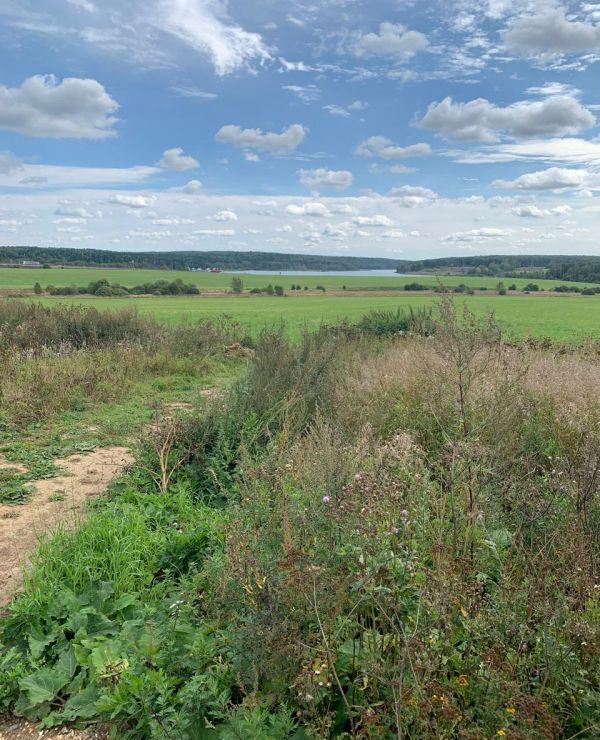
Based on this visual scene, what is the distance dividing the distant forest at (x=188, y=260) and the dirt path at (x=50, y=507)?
4179 inches

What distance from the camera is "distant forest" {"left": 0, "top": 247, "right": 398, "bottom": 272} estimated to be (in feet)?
339

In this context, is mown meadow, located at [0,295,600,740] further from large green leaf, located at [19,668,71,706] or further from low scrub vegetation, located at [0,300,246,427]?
low scrub vegetation, located at [0,300,246,427]

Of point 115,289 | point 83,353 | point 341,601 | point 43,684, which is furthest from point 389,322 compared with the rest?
point 115,289

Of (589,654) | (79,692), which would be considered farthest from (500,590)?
(79,692)

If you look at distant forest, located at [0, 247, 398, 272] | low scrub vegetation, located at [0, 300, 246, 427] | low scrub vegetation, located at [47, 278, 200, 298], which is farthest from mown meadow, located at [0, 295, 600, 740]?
distant forest, located at [0, 247, 398, 272]

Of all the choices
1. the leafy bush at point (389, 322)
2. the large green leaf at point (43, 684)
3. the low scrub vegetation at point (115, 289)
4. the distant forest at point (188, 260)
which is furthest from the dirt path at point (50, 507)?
the distant forest at point (188, 260)

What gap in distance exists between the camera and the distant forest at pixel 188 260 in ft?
339

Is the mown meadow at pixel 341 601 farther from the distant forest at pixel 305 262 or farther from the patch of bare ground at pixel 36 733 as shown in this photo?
the distant forest at pixel 305 262

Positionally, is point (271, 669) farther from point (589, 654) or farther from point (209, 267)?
point (209, 267)

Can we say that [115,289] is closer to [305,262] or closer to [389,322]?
[389,322]

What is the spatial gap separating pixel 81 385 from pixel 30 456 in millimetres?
3466

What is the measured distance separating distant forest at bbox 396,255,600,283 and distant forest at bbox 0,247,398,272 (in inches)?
2016

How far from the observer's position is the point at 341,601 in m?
2.24

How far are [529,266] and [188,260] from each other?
72903mm
